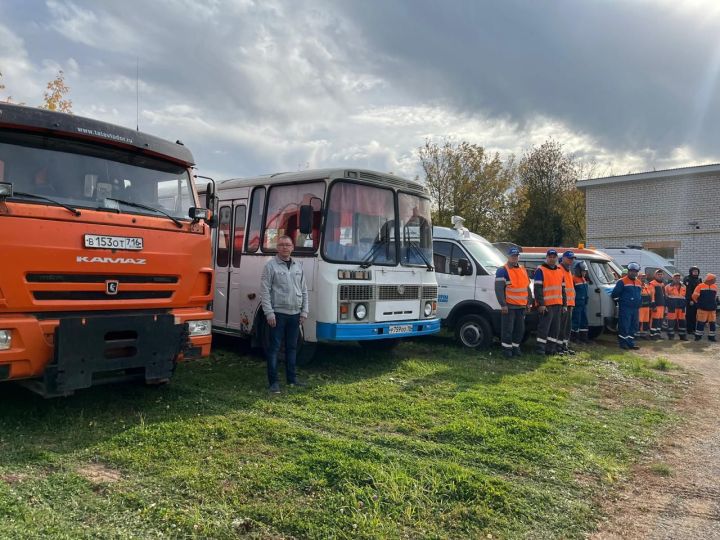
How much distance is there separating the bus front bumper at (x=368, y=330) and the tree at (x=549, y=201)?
25.1 meters

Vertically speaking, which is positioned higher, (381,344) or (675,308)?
(675,308)

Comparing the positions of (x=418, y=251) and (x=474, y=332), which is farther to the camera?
(x=474, y=332)

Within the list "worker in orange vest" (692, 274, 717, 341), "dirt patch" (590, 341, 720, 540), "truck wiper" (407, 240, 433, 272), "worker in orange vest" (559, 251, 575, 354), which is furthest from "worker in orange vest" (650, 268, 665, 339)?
"truck wiper" (407, 240, 433, 272)

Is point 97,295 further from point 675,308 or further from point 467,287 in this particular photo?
point 675,308

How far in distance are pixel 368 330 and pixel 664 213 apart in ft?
61.9

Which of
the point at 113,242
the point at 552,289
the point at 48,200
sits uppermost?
the point at 48,200

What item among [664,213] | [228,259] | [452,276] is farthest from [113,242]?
[664,213]

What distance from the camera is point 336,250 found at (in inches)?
290

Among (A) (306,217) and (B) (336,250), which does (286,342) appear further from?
(A) (306,217)

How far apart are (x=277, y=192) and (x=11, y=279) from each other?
410 cm

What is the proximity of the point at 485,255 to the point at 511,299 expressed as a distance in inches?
53.3

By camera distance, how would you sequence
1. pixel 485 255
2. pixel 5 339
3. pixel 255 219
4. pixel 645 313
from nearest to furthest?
pixel 5 339
pixel 255 219
pixel 485 255
pixel 645 313

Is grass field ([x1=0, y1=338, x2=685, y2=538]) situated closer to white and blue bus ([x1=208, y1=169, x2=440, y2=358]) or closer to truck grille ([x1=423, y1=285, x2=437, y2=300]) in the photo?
white and blue bus ([x1=208, y1=169, x2=440, y2=358])

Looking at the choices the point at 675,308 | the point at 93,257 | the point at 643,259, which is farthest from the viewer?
the point at 643,259
